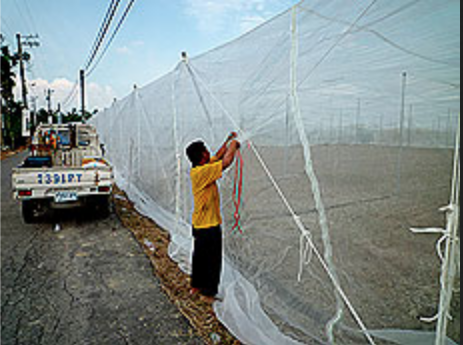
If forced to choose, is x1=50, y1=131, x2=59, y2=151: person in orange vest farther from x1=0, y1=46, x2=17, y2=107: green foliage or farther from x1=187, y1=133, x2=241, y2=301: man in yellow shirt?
x1=0, y1=46, x2=17, y2=107: green foliage

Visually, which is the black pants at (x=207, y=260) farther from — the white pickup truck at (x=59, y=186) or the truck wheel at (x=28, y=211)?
the truck wheel at (x=28, y=211)

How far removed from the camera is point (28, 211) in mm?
5918

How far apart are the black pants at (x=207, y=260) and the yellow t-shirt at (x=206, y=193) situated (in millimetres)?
79

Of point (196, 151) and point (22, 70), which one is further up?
point (22, 70)

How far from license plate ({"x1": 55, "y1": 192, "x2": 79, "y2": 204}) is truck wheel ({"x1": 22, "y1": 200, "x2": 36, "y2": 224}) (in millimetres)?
658

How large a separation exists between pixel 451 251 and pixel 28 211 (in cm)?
625

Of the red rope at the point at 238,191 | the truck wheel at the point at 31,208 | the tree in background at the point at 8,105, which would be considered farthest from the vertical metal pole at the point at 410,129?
the tree in background at the point at 8,105

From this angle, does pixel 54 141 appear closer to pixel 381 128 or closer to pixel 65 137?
pixel 65 137

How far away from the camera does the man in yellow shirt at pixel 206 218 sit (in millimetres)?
2902

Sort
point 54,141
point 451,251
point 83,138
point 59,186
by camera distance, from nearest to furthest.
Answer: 1. point 451,251
2. point 59,186
3. point 54,141
4. point 83,138

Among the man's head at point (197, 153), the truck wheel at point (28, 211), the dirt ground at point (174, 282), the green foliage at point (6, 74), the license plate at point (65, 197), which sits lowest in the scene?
the dirt ground at point (174, 282)

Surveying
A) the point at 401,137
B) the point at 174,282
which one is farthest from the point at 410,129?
the point at 174,282

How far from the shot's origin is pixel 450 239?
1487 mm

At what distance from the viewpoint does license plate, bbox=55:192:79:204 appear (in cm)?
554
